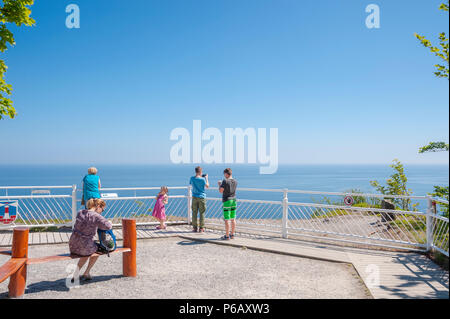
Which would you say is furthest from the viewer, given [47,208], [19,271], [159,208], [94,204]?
[47,208]

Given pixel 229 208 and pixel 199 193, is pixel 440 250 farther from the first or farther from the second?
pixel 199 193

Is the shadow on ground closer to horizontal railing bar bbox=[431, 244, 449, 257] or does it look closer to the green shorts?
the green shorts

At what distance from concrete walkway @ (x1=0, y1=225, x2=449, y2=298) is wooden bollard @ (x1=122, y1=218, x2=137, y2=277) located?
2900mm

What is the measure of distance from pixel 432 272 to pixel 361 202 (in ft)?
34.9

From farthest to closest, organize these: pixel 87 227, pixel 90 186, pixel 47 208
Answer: pixel 47 208 → pixel 90 186 → pixel 87 227

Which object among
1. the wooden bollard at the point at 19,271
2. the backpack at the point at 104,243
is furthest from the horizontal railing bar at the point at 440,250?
the wooden bollard at the point at 19,271

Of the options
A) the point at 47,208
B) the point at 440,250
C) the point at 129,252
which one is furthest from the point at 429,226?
the point at 47,208

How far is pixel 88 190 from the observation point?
925 centimetres

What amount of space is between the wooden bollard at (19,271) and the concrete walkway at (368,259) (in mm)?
3720

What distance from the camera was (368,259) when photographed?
23.2 ft

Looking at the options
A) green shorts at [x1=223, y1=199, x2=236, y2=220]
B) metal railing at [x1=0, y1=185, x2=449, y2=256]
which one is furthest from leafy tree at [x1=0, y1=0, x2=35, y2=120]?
green shorts at [x1=223, y1=199, x2=236, y2=220]

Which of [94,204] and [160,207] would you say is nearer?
[94,204]

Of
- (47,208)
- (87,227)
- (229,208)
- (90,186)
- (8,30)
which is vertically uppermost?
(8,30)

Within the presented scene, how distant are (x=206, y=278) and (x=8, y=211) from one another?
644 centimetres
